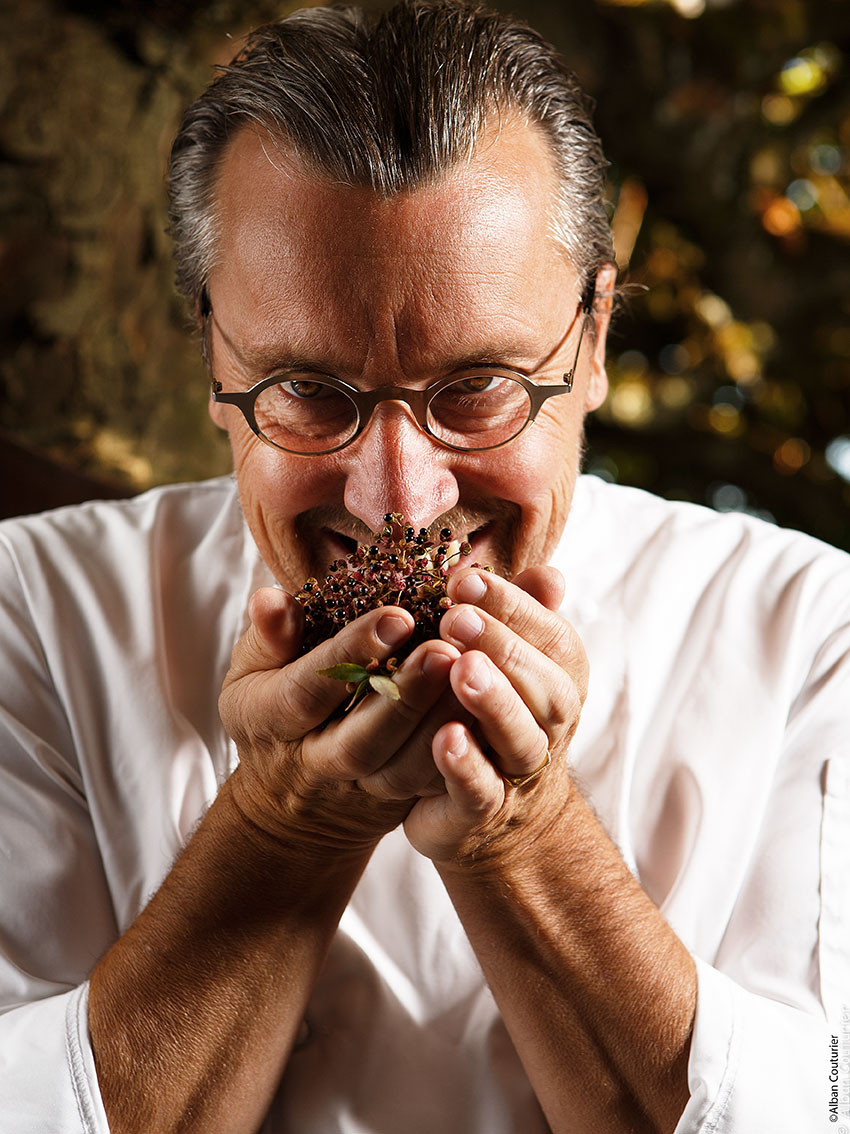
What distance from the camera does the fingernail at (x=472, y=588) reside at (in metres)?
1.17

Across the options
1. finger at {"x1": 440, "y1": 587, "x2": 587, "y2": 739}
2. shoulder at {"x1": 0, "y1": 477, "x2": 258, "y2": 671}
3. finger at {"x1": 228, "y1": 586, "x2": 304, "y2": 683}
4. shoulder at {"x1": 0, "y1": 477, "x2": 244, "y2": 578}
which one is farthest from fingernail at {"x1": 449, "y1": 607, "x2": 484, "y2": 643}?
shoulder at {"x1": 0, "y1": 477, "x2": 244, "y2": 578}

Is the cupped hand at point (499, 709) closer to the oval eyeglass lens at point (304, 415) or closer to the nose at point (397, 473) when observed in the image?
Result: the nose at point (397, 473)

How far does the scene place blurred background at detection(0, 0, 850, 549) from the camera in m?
2.97

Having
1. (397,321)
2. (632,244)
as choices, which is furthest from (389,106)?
(632,244)

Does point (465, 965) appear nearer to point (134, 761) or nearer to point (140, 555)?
point (134, 761)

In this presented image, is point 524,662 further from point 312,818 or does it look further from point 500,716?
point 312,818

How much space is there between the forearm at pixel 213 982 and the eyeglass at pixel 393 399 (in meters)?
0.51

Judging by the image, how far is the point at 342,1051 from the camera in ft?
5.33

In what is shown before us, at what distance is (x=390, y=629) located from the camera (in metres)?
1.14

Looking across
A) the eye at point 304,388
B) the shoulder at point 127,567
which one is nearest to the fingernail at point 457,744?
the eye at point 304,388

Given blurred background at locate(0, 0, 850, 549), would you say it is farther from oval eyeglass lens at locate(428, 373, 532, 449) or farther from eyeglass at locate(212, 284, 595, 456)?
oval eyeglass lens at locate(428, 373, 532, 449)

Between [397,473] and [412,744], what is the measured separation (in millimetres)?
406

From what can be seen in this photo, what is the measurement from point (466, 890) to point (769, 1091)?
→ 0.46m

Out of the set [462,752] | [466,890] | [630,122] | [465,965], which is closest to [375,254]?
[462,752]
